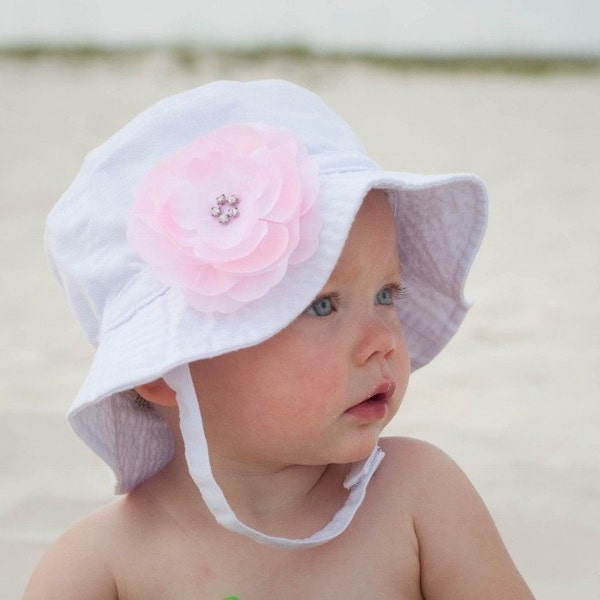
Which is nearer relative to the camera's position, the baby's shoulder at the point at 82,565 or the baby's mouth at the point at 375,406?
the baby's mouth at the point at 375,406

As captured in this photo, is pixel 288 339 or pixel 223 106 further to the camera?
pixel 223 106

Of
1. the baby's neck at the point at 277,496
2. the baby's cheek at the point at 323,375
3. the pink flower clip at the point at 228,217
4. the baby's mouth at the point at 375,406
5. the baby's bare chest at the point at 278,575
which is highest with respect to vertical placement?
the pink flower clip at the point at 228,217

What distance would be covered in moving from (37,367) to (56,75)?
907 centimetres

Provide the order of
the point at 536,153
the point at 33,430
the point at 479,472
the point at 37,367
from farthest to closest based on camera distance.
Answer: the point at 536,153 < the point at 37,367 < the point at 33,430 < the point at 479,472

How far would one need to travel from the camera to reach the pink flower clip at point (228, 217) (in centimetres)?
141

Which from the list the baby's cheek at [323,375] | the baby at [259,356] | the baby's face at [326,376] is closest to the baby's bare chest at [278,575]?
the baby at [259,356]

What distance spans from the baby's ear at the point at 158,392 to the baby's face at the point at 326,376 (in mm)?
52

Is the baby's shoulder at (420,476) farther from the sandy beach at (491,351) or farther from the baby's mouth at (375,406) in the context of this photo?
the sandy beach at (491,351)

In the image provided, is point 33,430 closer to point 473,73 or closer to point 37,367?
point 37,367

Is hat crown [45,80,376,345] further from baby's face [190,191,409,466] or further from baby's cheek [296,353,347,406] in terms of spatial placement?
baby's cheek [296,353,347,406]

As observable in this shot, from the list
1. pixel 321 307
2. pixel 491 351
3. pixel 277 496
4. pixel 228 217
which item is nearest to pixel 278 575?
pixel 277 496

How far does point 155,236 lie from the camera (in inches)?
57.5

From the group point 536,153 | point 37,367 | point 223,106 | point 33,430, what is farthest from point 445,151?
point 223,106

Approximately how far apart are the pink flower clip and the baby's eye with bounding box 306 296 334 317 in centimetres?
8
